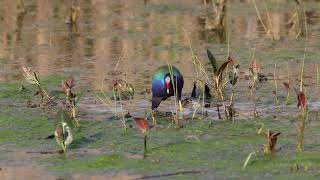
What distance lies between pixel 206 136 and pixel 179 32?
6551 millimetres

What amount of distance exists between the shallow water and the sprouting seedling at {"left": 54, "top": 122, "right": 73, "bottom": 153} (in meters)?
0.11

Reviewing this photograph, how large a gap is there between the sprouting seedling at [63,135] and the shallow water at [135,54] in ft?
0.37

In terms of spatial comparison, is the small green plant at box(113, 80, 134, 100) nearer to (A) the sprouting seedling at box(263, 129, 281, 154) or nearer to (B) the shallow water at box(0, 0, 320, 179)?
(B) the shallow water at box(0, 0, 320, 179)

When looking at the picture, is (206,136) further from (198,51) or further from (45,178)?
(198,51)

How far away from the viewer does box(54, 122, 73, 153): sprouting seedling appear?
256 inches

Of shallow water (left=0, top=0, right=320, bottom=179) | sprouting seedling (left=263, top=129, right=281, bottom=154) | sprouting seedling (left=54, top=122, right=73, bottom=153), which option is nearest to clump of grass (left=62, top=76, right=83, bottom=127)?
shallow water (left=0, top=0, right=320, bottom=179)

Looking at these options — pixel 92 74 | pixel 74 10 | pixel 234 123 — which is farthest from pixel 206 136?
pixel 74 10

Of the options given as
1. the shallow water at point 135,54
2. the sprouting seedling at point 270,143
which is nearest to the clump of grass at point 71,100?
the shallow water at point 135,54

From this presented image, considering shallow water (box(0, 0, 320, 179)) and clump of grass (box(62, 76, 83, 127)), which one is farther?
clump of grass (box(62, 76, 83, 127))

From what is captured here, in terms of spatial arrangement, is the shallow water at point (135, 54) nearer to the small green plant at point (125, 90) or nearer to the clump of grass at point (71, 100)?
the small green plant at point (125, 90)

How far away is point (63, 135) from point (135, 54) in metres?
→ 5.26

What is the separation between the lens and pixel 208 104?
8461 millimetres

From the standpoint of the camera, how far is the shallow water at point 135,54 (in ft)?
22.1

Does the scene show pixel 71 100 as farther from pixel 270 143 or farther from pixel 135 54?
pixel 135 54
